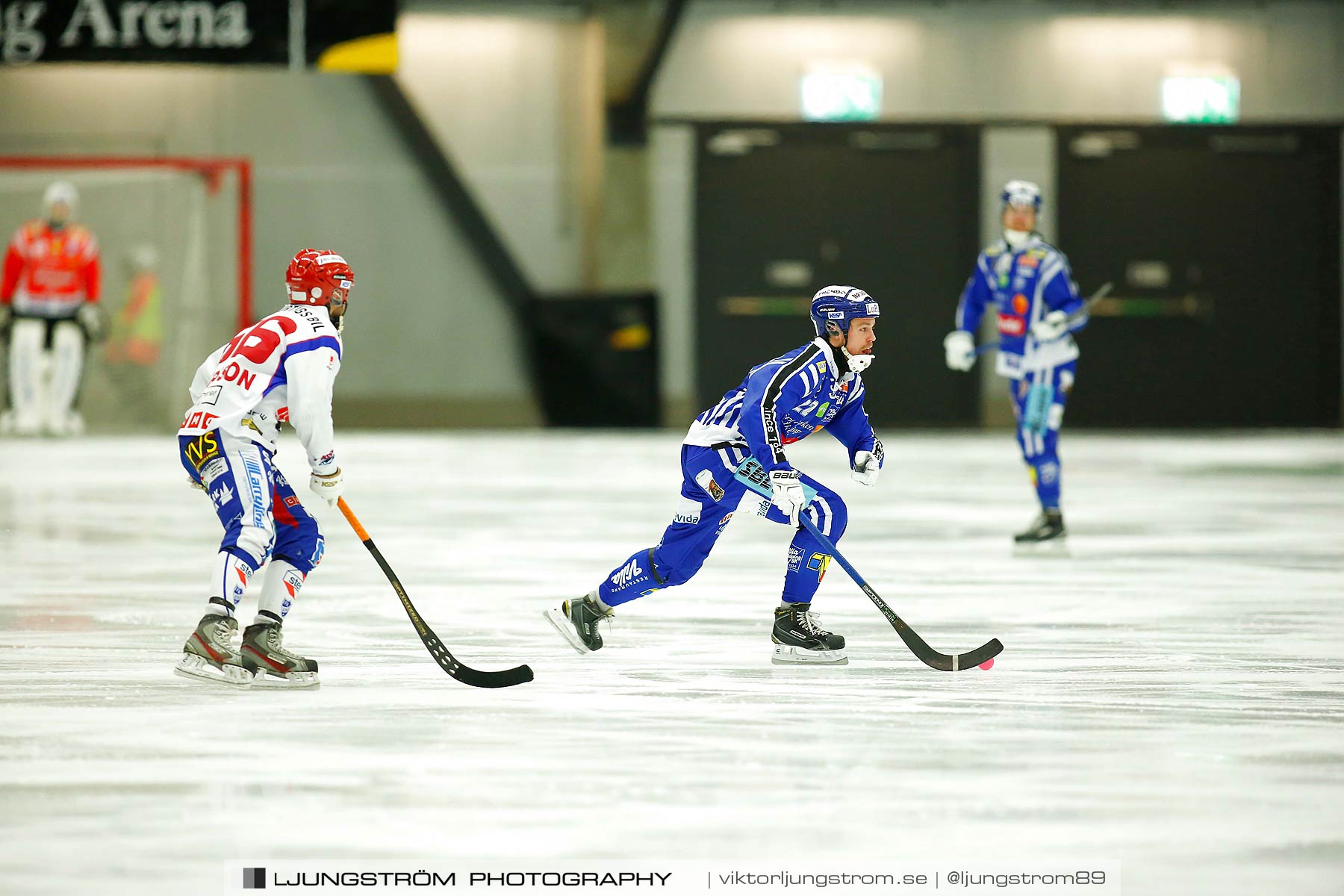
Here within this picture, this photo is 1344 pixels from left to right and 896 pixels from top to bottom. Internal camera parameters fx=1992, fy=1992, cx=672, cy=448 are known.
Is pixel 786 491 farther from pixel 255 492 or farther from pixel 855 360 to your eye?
pixel 255 492

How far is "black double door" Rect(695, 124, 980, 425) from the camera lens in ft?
60.6

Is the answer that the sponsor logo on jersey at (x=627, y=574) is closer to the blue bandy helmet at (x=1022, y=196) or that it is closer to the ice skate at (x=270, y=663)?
the ice skate at (x=270, y=663)

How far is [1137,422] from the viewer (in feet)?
62.1

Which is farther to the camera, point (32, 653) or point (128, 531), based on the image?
point (128, 531)

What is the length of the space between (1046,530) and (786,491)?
3.82 m

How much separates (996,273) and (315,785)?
6087mm

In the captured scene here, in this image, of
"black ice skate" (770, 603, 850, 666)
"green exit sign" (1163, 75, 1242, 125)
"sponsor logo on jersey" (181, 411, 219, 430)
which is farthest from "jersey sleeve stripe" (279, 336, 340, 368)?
"green exit sign" (1163, 75, 1242, 125)

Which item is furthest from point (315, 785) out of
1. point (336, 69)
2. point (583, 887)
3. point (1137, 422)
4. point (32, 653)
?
point (1137, 422)

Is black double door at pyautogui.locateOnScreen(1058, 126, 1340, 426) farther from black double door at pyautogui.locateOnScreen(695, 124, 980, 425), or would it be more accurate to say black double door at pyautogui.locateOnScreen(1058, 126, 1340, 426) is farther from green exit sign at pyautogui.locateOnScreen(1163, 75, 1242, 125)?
black double door at pyautogui.locateOnScreen(695, 124, 980, 425)

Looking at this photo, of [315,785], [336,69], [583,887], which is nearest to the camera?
[583,887]

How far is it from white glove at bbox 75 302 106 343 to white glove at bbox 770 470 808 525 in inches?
461

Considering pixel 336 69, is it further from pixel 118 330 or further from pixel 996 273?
pixel 996 273

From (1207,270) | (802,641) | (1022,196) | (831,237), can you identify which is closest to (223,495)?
(802,641)

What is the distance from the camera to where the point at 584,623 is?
620cm
